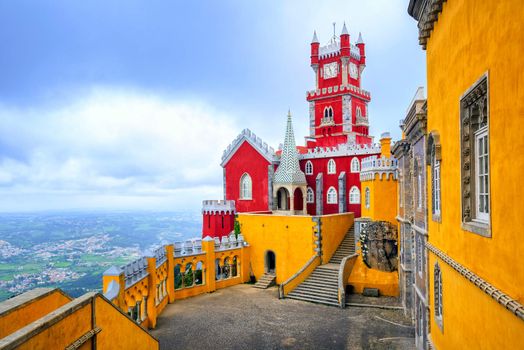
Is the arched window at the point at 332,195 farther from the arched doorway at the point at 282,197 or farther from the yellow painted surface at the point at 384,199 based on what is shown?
the yellow painted surface at the point at 384,199

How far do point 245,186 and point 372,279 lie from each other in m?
14.5

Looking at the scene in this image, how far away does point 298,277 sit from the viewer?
22.8 metres

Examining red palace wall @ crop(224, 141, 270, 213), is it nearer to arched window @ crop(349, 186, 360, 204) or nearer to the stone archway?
the stone archway

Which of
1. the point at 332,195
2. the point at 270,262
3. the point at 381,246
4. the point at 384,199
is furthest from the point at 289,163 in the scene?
the point at 381,246

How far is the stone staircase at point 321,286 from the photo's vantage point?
2133 centimetres

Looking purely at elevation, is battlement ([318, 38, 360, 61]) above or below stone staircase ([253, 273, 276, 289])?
above

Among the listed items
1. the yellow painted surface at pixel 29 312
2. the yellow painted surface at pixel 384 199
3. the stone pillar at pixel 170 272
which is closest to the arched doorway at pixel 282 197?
the yellow painted surface at pixel 384 199

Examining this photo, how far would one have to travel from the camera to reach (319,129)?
3691 cm

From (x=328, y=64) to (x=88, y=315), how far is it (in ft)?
107

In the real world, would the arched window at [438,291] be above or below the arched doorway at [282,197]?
below

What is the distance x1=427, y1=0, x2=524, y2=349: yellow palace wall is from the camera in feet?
15.3

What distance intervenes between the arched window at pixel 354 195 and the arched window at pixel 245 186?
8.16m

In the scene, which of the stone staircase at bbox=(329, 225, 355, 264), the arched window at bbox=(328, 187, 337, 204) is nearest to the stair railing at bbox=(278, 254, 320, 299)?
the stone staircase at bbox=(329, 225, 355, 264)

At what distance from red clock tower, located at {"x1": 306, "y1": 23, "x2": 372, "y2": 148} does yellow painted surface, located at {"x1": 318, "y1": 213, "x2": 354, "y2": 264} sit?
10.2 metres
